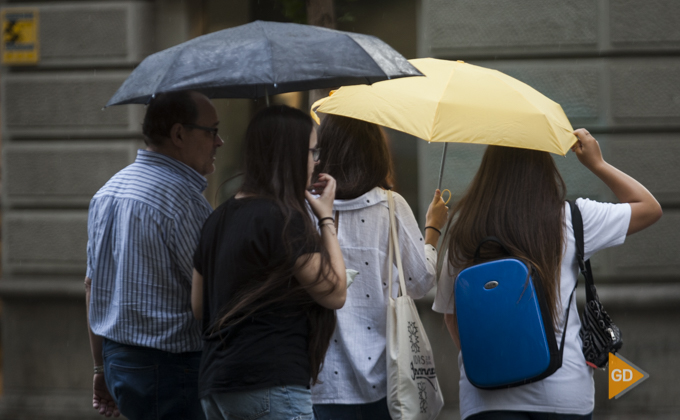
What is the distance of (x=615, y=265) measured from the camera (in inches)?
201

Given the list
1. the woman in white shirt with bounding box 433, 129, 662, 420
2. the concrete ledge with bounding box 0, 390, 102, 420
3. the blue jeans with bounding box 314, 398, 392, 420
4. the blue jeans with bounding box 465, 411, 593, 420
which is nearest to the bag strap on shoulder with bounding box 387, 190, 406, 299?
the woman in white shirt with bounding box 433, 129, 662, 420

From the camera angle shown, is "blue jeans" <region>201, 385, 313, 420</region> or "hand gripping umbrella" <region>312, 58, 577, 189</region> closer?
"blue jeans" <region>201, 385, 313, 420</region>

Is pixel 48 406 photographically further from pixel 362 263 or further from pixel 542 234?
pixel 542 234

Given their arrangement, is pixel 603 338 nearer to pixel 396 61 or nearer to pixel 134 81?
pixel 396 61

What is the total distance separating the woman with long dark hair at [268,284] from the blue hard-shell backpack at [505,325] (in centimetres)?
54

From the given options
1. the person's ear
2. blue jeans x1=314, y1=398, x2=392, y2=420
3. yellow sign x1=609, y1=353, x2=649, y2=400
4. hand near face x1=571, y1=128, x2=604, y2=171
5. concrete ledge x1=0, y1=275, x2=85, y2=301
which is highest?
the person's ear

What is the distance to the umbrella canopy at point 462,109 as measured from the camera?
251 cm

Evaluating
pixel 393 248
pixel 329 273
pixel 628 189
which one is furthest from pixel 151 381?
pixel 628 189

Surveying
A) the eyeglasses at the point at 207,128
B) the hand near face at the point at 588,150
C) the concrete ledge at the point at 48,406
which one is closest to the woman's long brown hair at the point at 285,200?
the eyeglasses at the point at 207,128

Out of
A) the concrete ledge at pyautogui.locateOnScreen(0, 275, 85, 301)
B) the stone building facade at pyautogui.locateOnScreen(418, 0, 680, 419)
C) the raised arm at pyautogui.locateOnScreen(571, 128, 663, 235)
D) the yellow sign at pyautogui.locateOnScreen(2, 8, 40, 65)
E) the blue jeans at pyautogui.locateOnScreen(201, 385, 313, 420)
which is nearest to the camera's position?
the blue jeans at pyautogui.locateOnScreen(201, 385, 313, 420)

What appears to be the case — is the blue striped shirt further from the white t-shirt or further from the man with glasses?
the white t-shirt

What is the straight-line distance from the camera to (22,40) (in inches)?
221

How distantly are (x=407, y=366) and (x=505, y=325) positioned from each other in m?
0.43

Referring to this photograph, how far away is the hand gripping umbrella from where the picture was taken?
251 cm
